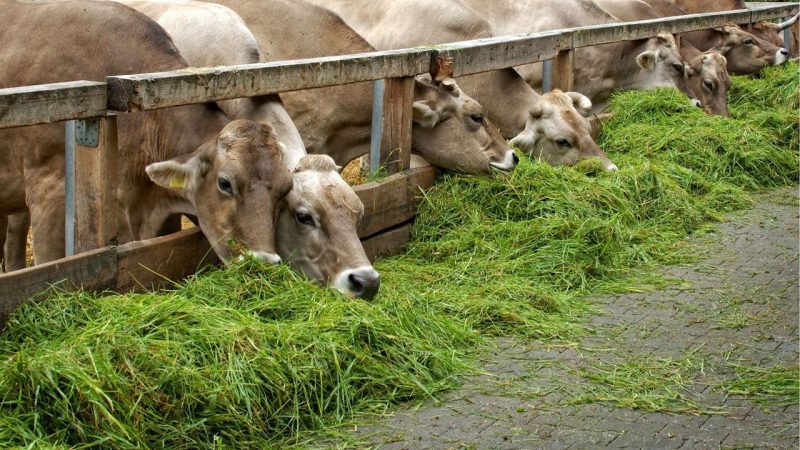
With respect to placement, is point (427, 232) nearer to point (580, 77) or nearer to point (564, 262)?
point (564, 262)

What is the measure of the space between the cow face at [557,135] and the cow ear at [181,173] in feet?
12.0

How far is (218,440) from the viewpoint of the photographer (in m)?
4.20

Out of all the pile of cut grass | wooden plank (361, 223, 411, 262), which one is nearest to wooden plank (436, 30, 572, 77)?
the pile of cut grass

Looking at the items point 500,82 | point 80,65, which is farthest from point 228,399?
point 500,82

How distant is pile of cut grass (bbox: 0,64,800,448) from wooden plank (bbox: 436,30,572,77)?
856 mm

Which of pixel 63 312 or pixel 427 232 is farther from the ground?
pixel 63 312

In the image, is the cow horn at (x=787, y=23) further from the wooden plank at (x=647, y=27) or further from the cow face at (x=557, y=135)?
the cow face at (x=557, y=135)

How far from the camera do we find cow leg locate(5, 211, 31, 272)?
24.8 ft

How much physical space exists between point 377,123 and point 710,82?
A: 20.4 feet

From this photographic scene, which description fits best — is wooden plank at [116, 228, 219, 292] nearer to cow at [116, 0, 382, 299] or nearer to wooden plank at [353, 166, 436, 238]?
cow at [116, 0, 382, 299]

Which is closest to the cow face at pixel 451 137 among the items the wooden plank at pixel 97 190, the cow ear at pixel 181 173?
the cow ear at pixel 181 173

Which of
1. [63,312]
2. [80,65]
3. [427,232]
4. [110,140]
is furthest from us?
[427,232]

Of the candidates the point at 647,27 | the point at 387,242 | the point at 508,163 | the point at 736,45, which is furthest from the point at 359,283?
the point at 736,45

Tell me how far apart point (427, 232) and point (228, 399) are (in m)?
3.16
